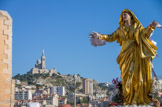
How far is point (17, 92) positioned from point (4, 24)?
105762mm

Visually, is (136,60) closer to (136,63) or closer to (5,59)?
(136,63)

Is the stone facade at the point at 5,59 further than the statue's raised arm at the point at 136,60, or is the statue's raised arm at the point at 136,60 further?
the stone facade at the point at 5,59

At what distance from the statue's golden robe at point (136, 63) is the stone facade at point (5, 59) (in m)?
3.13

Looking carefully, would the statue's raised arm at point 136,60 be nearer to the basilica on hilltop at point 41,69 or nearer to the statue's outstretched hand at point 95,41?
the statue's outstretched hand at point 95,41

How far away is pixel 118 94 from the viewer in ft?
27.7

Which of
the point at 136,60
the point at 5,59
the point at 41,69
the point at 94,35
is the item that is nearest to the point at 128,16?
the point at 94,35

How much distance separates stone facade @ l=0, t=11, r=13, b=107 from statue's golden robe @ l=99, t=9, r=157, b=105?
3.13 metres

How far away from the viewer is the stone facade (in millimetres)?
9852

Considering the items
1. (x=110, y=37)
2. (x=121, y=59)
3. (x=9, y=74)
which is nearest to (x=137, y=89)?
(x=121, y=59)

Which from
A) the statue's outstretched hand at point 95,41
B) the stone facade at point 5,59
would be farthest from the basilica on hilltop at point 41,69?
the statue's outstretched hand at point 95,41

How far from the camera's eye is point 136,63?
819 cm

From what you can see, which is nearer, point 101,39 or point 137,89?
point 137,89

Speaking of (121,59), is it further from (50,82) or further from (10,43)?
(50,82)

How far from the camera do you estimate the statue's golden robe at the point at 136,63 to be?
806 cm
